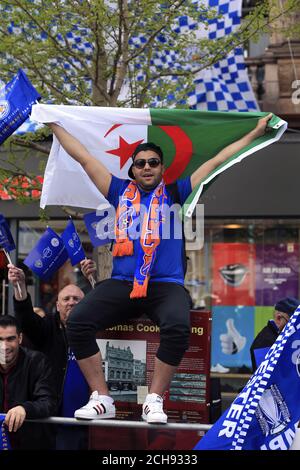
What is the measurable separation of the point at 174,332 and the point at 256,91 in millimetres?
7039

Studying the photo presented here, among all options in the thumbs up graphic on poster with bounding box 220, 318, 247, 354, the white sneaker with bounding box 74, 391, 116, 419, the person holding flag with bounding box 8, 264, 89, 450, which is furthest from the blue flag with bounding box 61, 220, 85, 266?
the thumbs up graphic on poster with bounding box 220, 318, 247, 354

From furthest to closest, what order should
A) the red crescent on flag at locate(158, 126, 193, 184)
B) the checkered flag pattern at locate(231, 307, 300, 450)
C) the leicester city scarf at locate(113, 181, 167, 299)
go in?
the red crescent on flag at locate(158, 126, 193, 184) → the leicester city scarf at locate(113, 181, 167, 299) → the checkered flag pattern at locate(231, 307, 300, 450)

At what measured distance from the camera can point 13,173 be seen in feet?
23.9

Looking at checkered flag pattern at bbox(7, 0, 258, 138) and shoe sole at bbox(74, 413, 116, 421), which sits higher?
checkered flag pattern at bbox(7, 0, 258, 138)

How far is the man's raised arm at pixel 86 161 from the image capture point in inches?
186

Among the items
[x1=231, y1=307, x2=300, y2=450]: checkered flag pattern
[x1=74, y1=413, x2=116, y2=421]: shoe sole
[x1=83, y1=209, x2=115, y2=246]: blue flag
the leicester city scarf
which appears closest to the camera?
[x1=231, y1=307, x2=300, y2=450]: checkered flag pattern

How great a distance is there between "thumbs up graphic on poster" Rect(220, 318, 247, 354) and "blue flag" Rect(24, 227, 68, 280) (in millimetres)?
5171

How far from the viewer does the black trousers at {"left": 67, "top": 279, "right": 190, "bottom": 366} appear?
4227 mm

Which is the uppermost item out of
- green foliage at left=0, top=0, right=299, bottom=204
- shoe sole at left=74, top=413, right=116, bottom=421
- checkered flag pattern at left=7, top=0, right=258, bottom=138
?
checkered flag pattern at left=7, top=0, right=258, bottom=138

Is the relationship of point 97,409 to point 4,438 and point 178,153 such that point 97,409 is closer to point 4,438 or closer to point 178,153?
point 4,438

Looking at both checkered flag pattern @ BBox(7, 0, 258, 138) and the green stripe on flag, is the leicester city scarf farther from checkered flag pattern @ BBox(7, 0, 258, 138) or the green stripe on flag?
checkered flag pattern @ BBox(7, 0, 258, 138)

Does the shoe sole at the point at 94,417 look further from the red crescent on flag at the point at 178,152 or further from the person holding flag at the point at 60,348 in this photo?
the red crescent on flag at the point at 178,152

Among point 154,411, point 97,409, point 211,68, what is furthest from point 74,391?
point 211,68
